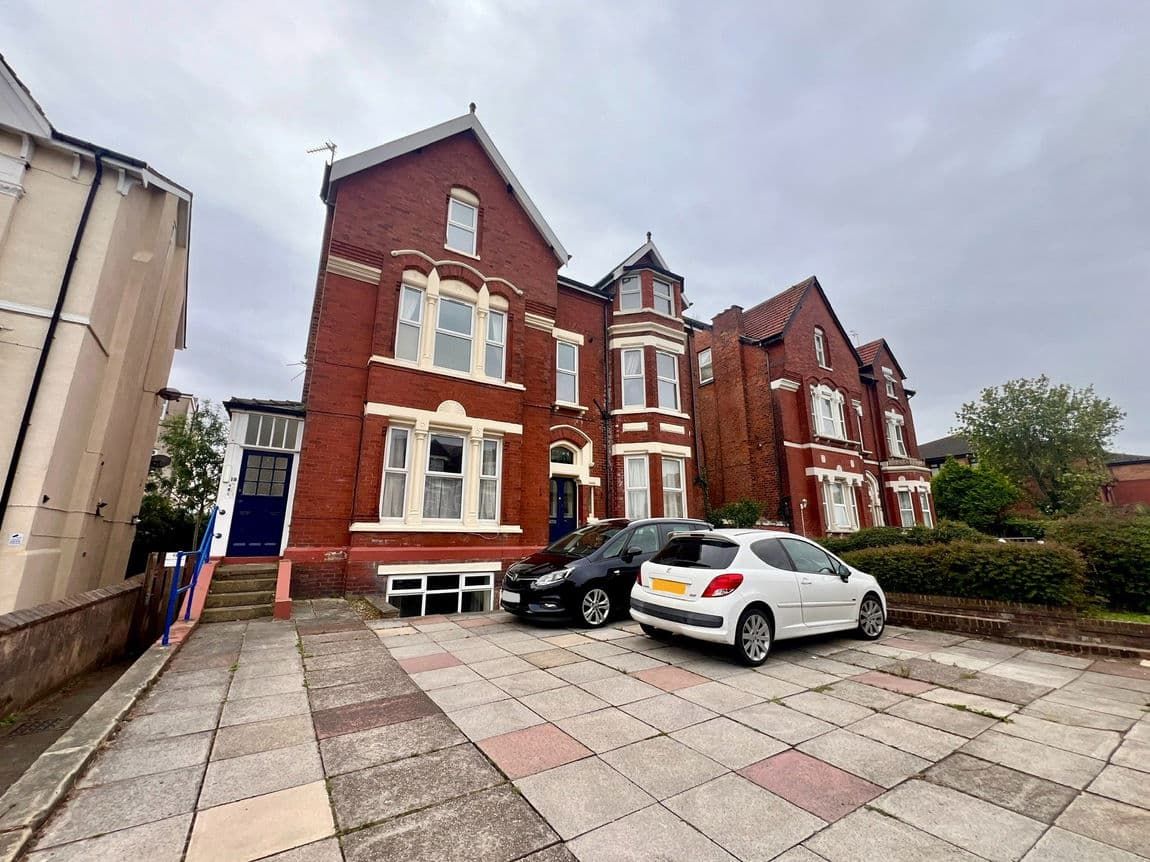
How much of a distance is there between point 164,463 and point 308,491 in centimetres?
659

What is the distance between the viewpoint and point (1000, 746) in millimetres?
3822

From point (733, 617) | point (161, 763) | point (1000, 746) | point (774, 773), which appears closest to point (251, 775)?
point (161, 763)

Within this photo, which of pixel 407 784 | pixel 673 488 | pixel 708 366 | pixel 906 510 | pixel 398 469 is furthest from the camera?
pixel 906 510

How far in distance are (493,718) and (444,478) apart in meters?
7.71

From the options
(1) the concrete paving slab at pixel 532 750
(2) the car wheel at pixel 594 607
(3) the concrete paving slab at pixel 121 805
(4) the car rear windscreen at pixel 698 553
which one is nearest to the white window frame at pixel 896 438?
(2) the car wheel at pixel 594 607

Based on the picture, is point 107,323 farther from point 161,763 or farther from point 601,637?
point 601,637

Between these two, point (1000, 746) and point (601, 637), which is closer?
point (1000, 746)

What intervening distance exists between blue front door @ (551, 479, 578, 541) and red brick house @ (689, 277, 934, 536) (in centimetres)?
554

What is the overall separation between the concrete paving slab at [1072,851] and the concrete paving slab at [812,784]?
0.76 meters

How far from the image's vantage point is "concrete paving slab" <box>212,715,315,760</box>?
364cm

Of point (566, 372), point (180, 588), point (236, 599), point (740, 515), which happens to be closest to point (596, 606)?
point (236, 599)

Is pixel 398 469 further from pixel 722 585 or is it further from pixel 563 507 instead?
pixel 722 585

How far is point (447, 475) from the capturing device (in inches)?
450

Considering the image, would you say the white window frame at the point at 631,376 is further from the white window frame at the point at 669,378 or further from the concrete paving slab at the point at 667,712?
the concrete paving slab at the point at 667,712
